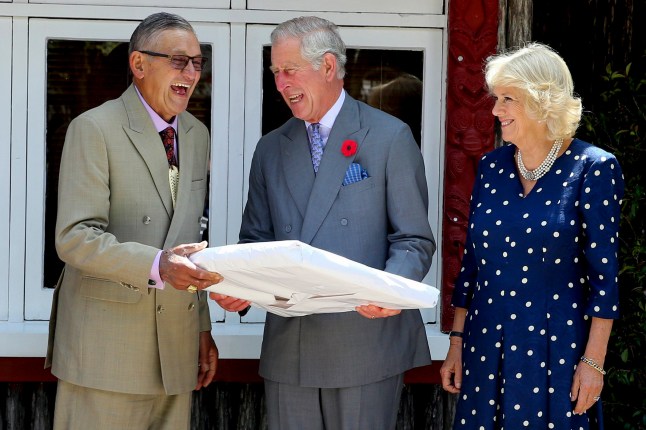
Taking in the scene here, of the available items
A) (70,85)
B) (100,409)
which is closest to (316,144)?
(100,409)

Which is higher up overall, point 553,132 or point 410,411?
point 553,132

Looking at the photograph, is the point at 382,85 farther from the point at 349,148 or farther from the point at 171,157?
the point at 171,157

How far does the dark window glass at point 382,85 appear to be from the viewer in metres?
4.70

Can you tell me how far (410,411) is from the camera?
480cm

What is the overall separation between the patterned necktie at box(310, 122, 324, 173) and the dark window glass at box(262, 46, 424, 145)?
33.1 inches

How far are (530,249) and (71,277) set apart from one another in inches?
58.8

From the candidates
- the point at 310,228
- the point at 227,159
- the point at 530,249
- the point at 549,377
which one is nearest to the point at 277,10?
the point at 227,159

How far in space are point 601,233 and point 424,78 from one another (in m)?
1.48

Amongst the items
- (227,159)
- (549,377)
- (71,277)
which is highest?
(227,159)

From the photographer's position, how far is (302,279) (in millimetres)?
3225

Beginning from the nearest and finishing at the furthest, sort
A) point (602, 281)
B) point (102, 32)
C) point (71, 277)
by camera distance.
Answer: point (602, 281) < point (71, 277) < point (102, 32)

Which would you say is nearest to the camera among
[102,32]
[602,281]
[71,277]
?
[602,281]

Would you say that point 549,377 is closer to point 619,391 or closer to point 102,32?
point 619,391

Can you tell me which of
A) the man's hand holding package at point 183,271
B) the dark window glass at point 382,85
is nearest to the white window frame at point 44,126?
the dark window glass at point 382,85
